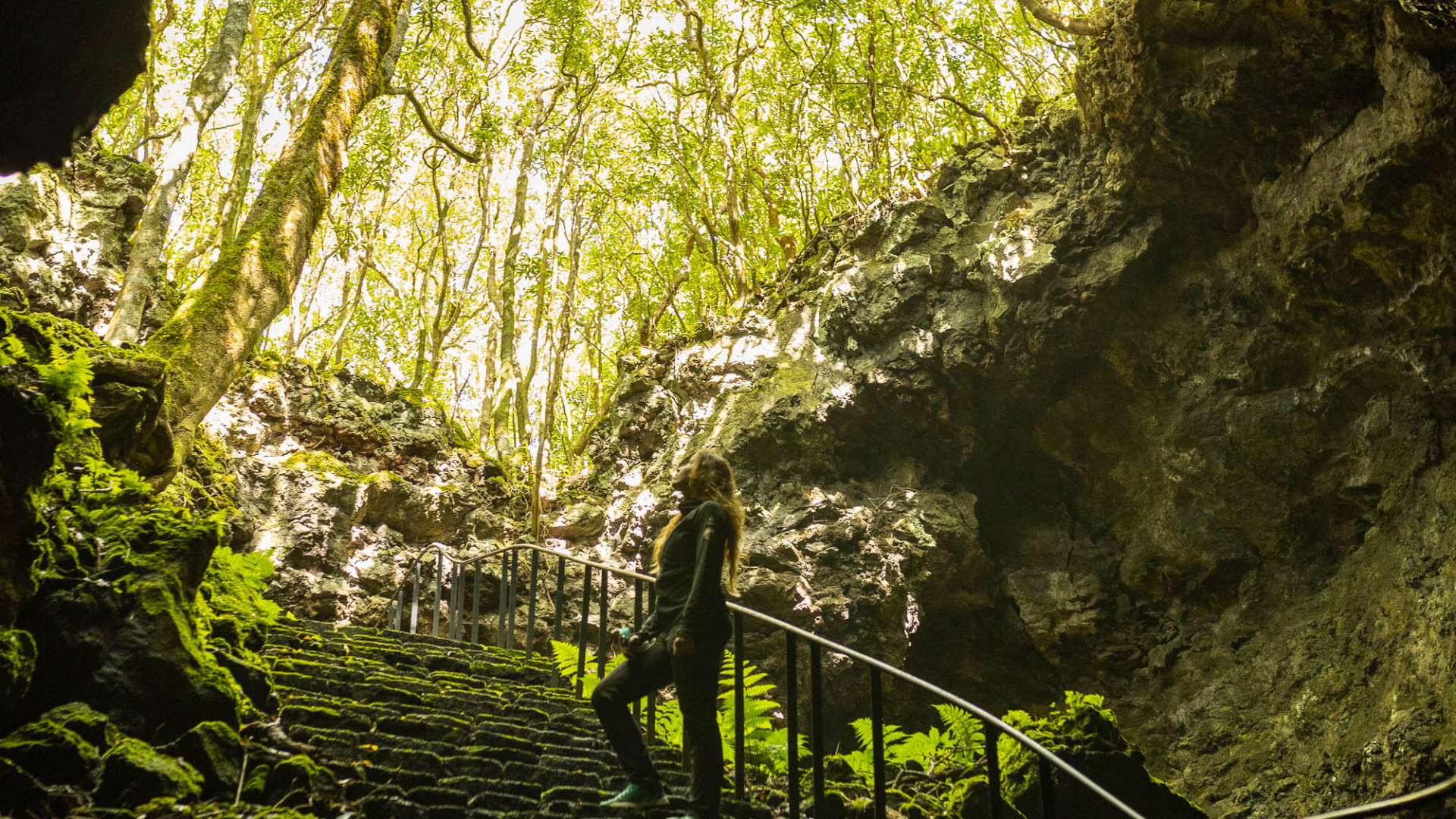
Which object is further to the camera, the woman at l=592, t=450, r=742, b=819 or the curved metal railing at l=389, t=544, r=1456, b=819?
the woman at l=592, t=450, r=742, b=819

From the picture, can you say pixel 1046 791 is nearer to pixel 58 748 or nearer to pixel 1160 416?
pixel 58 748

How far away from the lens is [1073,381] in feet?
37.2

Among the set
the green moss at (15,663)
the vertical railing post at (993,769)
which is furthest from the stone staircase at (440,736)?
the vertical railing post at (993,769)

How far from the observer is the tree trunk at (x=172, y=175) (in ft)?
22.8

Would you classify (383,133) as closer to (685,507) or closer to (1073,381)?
(1073,381)

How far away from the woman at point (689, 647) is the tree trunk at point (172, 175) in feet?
15.6

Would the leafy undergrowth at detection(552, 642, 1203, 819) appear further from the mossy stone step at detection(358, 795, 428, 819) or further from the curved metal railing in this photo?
the mossy stone step at detection(358, 795, 428, 819)

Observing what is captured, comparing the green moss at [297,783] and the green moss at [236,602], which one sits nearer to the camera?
the green moss at [297,783]

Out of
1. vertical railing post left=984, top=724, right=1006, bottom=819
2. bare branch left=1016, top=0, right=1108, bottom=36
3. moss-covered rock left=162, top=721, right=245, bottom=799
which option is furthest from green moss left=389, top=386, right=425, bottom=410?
vertical railing post left=984, top=724, right=1006, bottom=819

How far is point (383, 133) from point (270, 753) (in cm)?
1520

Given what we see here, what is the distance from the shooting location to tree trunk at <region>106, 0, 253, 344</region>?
6.95 metres

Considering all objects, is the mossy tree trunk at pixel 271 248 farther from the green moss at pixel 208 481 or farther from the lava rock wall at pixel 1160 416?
the lava rock wall at pixel 1160 416

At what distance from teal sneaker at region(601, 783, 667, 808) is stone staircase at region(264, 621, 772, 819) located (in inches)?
2.1

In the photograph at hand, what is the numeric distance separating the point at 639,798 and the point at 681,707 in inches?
19.3
